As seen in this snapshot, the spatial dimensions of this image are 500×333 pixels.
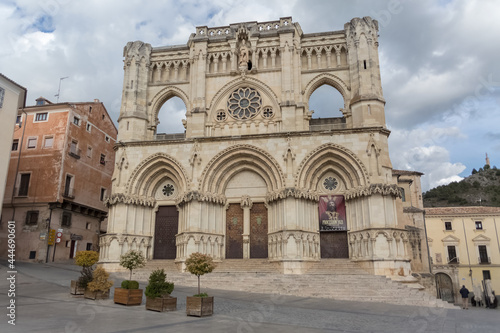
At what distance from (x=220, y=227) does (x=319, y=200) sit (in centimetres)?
669

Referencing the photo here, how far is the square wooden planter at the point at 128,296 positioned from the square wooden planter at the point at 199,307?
271cm

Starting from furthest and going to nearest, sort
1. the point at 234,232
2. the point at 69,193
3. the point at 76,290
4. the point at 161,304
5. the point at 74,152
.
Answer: the point at 74,152 → the point at 69,193 → the point at 234,232 → the point at 76,290 → the point at 161,304

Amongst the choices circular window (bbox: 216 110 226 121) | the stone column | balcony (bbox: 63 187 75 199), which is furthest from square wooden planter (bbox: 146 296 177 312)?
balcony (bbox: 63 187 75 199)

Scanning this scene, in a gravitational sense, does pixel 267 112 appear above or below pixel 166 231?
above

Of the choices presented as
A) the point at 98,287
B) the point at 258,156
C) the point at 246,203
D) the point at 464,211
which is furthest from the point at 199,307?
the point at 464,211

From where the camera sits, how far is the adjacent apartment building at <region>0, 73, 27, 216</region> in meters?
22.5

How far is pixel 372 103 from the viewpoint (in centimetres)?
2486

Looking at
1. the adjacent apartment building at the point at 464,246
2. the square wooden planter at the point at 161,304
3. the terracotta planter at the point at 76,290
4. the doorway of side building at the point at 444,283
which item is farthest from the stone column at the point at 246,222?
the adjacent apartment building at the point at 464,246

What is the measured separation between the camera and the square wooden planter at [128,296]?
42.9 feet

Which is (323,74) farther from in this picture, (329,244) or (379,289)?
(379,289)

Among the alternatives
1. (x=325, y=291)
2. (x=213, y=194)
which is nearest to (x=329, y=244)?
(x=325, y=291)

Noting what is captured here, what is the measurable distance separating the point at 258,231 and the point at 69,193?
17.2m

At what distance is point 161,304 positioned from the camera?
39.4 ft

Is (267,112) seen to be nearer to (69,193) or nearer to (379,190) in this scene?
(379,190)
